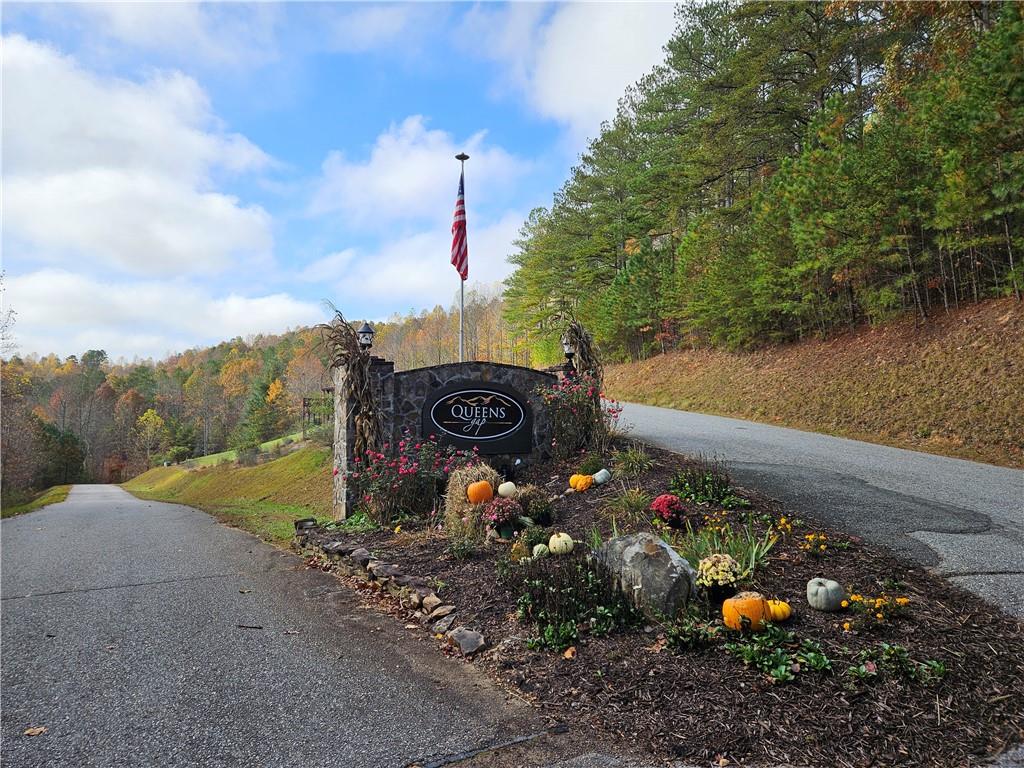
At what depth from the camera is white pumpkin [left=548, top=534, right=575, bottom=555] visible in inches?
181

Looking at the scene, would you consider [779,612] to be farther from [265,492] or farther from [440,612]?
[265,492]

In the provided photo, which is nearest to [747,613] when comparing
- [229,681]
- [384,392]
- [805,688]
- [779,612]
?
[779,612]

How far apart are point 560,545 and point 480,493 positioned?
4.86ft

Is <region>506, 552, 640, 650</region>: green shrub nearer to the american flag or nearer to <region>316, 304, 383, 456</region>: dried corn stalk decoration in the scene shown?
<region>316, 304, 383, 456</region>: dried corn stalk decoration

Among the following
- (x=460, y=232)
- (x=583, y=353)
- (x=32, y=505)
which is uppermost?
(x=460, y=232)

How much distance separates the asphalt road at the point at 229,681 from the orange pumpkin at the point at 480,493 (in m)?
1.55

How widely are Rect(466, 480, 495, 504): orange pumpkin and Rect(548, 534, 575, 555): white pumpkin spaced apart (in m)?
1.32

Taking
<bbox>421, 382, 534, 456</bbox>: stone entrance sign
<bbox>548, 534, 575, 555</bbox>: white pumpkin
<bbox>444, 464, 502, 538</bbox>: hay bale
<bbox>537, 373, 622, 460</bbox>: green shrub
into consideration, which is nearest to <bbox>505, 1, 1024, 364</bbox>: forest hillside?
<bbox>537, 373, 622, 460</bbox>: green shrub

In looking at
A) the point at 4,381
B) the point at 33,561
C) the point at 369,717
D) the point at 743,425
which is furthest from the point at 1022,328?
the point at 4,381

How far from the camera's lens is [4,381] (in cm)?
2284

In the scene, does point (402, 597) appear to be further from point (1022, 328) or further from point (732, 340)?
point (732, 340)

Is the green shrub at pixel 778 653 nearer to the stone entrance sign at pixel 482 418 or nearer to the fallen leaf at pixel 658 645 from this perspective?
the fallen leaf at pixel 658 645

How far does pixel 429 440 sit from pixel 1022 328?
10798 millimetres

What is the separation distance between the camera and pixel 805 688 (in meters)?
2.77
